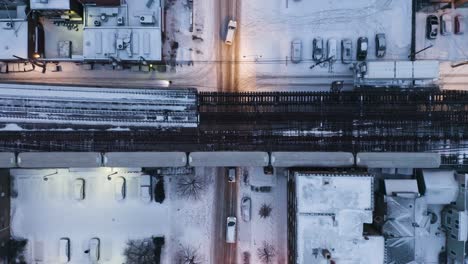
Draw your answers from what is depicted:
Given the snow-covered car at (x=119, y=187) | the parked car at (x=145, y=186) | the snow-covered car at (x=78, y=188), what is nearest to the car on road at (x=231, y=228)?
the parked car at (x=145, y=186)

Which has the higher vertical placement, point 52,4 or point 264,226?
point 52,4

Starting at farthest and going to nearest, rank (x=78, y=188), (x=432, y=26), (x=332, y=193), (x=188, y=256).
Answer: (x=188, y=256), (x=78, y=188), (x=432, y=26), (x=332, y=193)

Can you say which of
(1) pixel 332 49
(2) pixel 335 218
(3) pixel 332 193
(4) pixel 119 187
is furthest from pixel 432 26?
(4) pixel 119 187

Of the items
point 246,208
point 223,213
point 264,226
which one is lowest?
point 264,226

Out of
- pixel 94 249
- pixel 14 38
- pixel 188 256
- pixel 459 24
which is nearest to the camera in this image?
pixel 14 38

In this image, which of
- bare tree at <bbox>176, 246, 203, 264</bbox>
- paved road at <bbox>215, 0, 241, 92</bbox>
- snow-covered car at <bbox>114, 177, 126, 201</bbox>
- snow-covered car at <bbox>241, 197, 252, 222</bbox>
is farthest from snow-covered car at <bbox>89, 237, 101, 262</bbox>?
paved road at <bbox>215, 0, 241, 92</bbox>

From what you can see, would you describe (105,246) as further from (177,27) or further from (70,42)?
(177,27)

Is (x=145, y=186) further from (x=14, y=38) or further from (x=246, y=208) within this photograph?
(x=14, y=38)

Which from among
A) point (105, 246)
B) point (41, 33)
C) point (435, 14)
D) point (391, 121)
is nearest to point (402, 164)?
point (391, 121)
